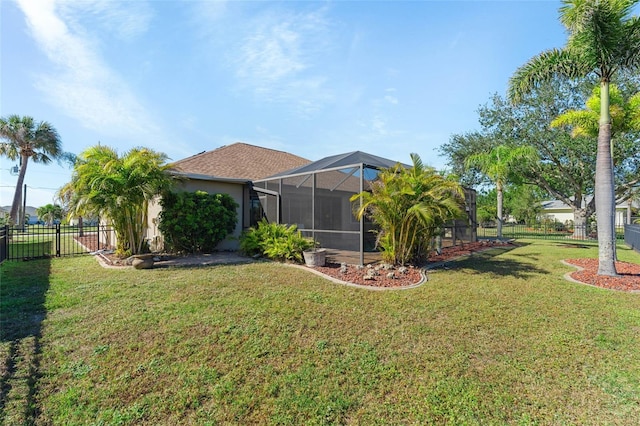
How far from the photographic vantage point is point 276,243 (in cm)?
902

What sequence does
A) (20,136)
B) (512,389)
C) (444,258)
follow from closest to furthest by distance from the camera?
(512,389), (444,258), (20,136)

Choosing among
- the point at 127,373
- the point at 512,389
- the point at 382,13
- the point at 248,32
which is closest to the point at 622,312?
the point at 512,389

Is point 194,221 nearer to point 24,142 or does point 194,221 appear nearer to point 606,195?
point 606,195

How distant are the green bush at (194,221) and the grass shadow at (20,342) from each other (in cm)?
332

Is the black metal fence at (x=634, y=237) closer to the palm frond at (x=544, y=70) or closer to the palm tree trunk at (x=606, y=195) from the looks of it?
the palm tree trunk at (x=606, y=195)

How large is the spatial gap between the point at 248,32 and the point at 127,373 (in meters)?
8.15

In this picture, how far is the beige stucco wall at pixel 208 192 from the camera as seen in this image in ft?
34.6

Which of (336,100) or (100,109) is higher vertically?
(336,100)

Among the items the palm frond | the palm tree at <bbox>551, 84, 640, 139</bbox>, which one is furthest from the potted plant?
the palm tree at <bbox>551, 84, 640, 139</bbox>

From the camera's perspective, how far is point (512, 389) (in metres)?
2.76

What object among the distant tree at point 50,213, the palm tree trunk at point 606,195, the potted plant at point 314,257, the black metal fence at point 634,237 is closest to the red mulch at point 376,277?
the potted plant at point 314,257

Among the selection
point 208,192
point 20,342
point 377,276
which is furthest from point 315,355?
point 208,192

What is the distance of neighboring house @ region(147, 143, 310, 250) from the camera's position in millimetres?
10930

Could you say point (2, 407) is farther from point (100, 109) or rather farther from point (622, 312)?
point (100, 109)
